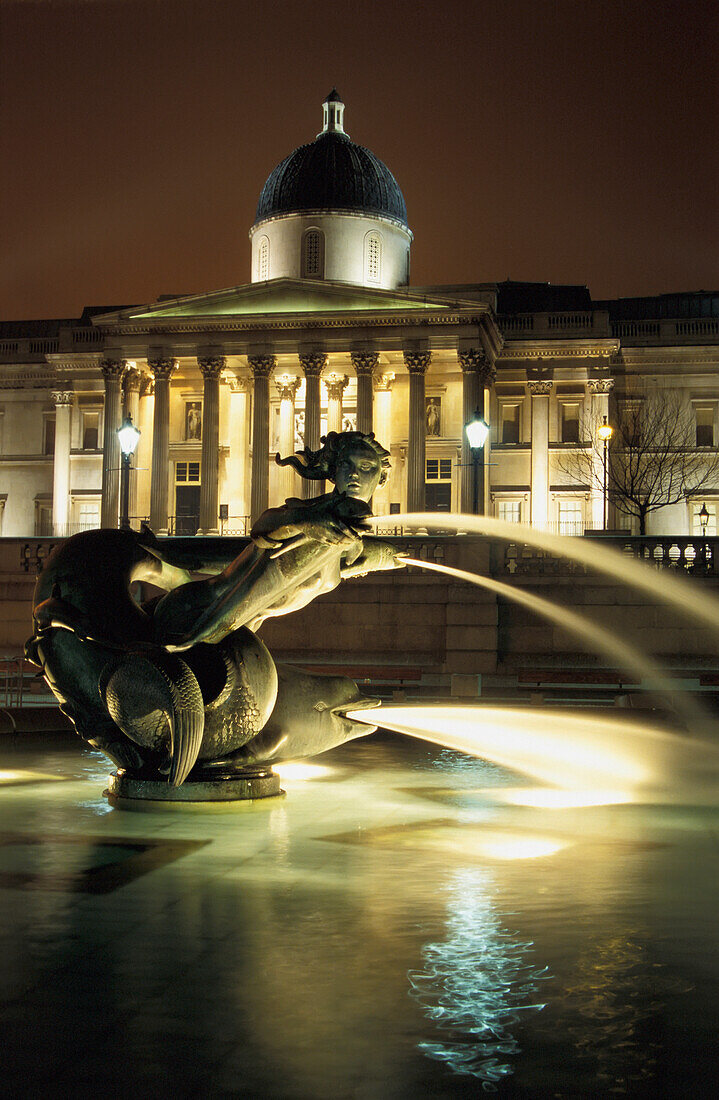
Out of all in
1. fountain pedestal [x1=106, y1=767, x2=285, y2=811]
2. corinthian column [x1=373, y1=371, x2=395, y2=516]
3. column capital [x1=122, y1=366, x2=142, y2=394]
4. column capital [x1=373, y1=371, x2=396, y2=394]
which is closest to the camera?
fountain pedestal [x1=106, y1=767, x2=285, y2=811]

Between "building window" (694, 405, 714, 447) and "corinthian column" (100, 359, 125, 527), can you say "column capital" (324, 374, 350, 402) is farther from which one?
"building window" (694, 405, 714, 447)

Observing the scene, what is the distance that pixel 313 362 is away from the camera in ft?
206

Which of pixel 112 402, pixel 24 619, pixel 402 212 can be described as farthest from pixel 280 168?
pixel 24 619

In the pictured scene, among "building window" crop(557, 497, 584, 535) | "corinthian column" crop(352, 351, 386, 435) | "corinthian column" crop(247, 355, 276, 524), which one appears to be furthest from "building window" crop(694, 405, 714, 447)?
"corinthian column" crop(247, 355, 276, 524)

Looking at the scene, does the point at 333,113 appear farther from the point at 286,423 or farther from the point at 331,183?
the point at 286,423

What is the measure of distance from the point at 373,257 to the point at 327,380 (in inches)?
312

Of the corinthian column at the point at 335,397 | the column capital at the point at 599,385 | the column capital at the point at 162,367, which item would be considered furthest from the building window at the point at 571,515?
the column capital at the point at 162,367

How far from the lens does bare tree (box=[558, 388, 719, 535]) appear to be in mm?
63406

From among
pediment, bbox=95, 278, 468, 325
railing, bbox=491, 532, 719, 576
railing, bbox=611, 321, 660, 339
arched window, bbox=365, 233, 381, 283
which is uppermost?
arched window, bbox=365, 233, 381, 283

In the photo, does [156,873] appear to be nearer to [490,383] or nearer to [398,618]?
[398,618]

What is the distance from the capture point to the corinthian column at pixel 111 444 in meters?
64.6

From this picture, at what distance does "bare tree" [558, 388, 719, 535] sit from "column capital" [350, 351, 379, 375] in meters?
11.5

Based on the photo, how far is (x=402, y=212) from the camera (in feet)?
240

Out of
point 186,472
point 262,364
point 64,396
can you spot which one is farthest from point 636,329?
point 64,396
